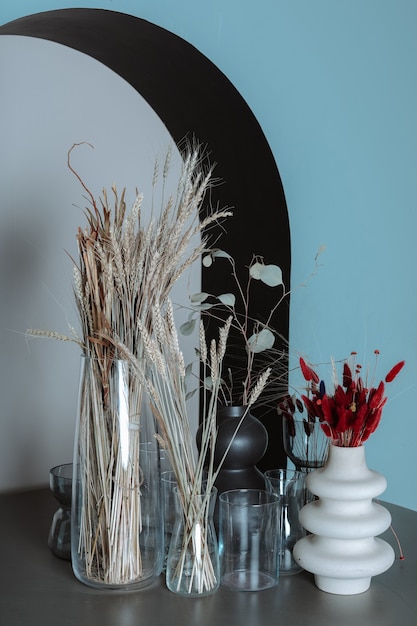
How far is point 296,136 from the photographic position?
1932 millimetres

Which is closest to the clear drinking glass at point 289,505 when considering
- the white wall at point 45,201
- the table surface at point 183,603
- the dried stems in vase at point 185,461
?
the table surface at point 183,603

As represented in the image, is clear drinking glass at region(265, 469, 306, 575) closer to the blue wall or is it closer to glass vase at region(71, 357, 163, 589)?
glass vase at region(71, 357, 163, 589)

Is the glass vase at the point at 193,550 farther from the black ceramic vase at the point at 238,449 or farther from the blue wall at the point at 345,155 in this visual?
the blue wall at the point at 345,155

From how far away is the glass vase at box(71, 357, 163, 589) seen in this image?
51.8 inches

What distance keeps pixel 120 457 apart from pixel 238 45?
3.30ft

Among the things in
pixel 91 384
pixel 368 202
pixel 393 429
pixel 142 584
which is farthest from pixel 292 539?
pixel 368 202

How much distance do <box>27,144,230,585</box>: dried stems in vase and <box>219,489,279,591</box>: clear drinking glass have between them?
139mm

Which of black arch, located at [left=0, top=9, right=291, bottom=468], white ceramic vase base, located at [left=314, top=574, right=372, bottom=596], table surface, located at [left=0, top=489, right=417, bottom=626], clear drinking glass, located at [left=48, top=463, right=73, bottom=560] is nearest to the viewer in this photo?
table surface, located at [left=0, top=489, right=417, bottom=626]

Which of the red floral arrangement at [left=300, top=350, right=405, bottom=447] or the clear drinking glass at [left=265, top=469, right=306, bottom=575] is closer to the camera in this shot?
the red floral arrangement at [left=300, top=350, right=405, bottom=447]

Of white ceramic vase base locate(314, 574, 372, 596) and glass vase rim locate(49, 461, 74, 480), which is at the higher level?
glass vase rim locate(49, 461, 74, 480)

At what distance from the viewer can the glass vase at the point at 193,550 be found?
4.27 ft

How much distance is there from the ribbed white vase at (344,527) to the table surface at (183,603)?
44 mm

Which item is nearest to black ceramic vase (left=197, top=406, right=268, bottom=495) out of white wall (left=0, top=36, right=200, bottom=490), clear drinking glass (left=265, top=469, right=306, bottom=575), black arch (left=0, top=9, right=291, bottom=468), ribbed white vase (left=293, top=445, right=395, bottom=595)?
clear drinking glass (left=265, top=469, right=306, bottom=575)

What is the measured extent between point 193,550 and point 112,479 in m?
0.17
